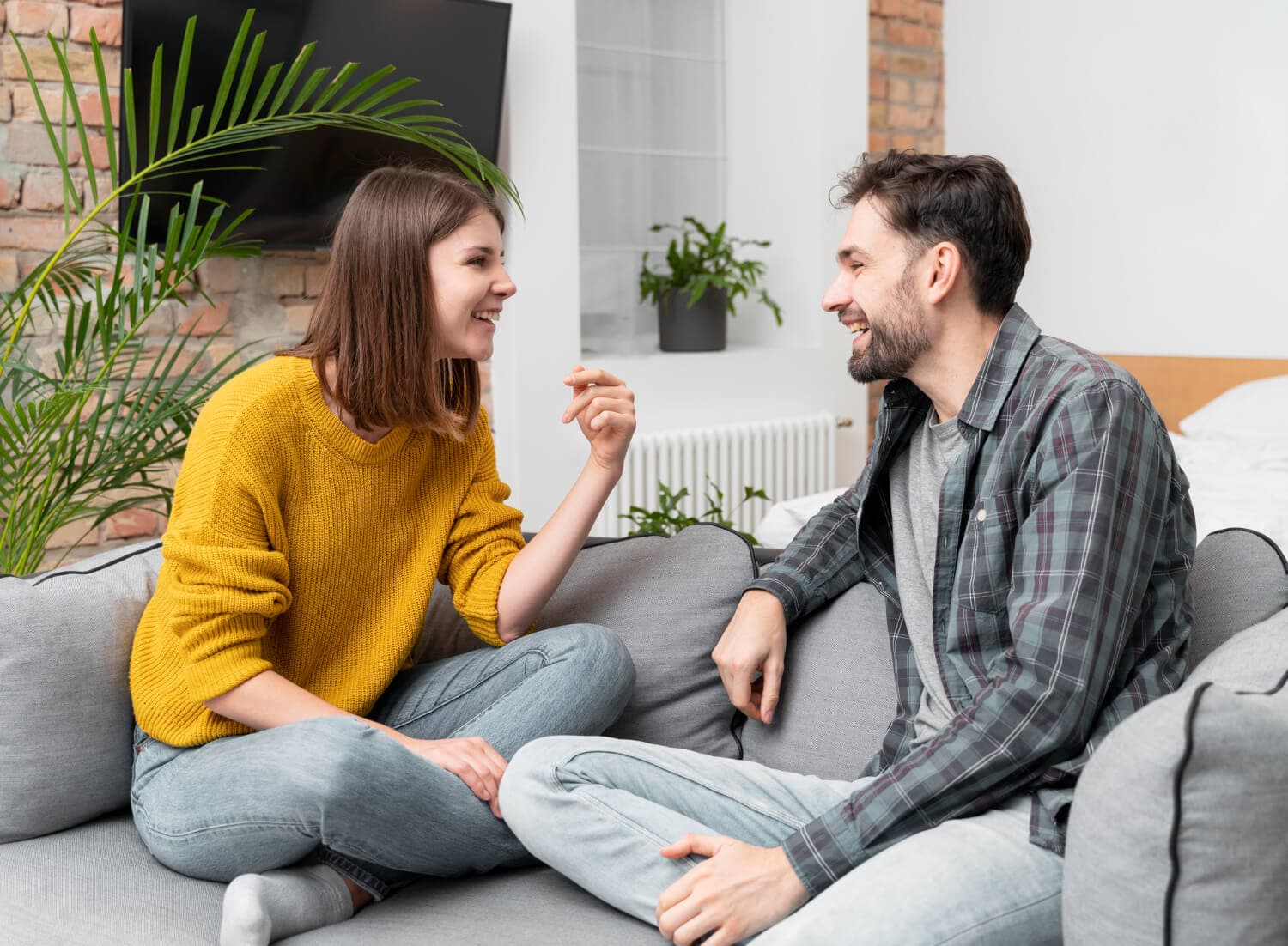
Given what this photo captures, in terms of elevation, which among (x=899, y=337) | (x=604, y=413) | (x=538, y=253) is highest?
(x=538, y=253)

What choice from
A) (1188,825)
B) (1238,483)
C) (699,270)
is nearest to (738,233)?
(699,270)

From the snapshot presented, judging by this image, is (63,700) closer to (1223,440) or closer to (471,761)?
(471,761)

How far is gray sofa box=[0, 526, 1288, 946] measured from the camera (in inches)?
39.4

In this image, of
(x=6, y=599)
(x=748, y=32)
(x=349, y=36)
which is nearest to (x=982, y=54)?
(x=748, y=32)

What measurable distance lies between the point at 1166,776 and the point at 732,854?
1.39 feet

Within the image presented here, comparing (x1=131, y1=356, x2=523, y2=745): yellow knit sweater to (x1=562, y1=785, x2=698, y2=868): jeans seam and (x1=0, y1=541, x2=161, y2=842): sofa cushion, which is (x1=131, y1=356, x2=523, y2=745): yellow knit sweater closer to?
(x1=0, y1=541, x2=161, y2=842): sofa cushion

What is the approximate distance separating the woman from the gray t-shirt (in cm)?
37

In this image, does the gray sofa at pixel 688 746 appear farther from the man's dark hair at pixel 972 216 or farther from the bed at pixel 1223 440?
the bed at pixel 1223 440

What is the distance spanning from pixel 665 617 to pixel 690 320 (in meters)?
2.36

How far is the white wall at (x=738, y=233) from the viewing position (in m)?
3.50

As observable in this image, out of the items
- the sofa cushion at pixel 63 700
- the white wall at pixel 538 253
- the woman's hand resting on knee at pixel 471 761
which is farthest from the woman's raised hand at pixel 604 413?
the white wall at pixel 538 253

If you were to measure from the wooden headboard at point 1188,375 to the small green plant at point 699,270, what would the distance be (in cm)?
119

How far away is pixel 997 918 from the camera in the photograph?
1160mm

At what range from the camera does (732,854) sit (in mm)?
Result: 1231
